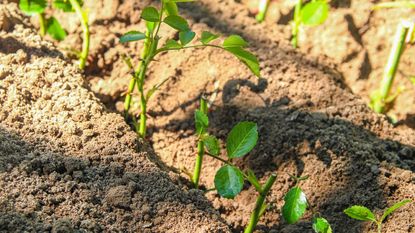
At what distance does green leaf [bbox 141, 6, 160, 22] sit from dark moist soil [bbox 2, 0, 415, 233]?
277 mm

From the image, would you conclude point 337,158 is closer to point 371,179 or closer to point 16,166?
point 371,179

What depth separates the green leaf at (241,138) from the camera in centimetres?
136

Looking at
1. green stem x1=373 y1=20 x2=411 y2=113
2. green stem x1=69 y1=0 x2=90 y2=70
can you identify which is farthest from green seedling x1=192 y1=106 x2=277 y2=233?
green stem x1=373 y1=20 x2=411 y2=113

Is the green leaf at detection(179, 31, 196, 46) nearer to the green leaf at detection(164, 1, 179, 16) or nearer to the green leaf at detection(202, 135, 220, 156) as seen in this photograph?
the green leaf at detection(164, 1, 179, 16)

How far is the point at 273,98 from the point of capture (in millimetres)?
1792

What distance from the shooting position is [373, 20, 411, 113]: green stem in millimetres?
1906

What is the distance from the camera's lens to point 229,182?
4.31ft

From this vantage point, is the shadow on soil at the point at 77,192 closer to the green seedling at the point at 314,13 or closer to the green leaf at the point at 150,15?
the green leaf at the point at 150,15

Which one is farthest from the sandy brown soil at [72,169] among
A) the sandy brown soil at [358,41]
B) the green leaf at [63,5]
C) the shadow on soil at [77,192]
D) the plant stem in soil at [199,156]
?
the sandy brown soil at [358,41]

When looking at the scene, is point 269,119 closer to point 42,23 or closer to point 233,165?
point 233,165

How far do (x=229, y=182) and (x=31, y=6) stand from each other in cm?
88

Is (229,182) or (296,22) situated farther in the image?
(296,22)

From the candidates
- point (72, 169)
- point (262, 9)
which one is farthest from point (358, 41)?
point (72, 169)

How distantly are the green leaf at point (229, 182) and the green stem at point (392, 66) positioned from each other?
2.83ft
